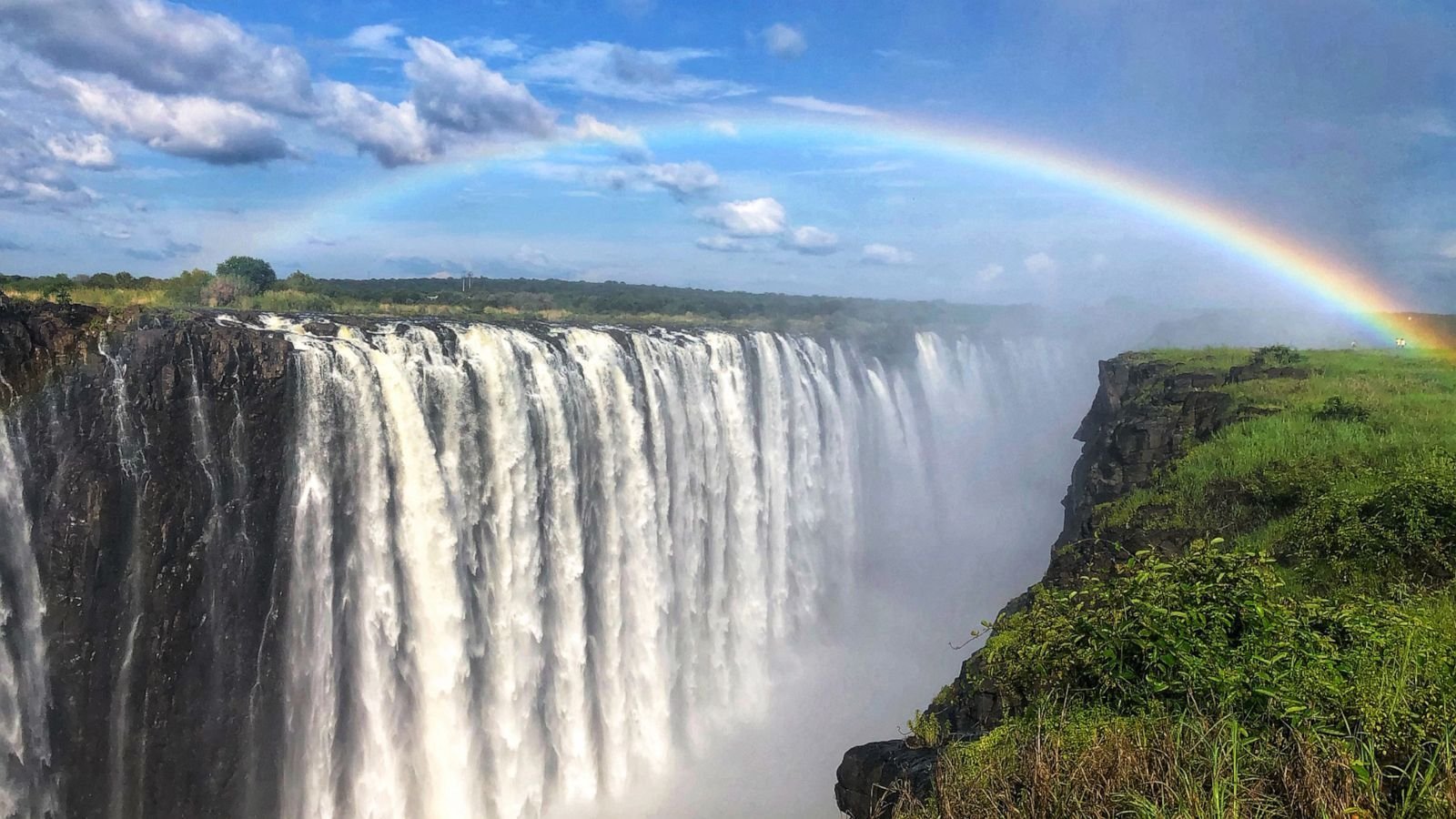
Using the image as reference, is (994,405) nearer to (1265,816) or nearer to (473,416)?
(473,416)

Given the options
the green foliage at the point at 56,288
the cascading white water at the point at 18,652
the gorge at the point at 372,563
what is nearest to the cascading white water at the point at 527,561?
the gorge at the point at 372,563

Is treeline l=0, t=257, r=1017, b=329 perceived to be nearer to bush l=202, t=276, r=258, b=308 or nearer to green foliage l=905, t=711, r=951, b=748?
bush l=202, t=276, r=258, b=308

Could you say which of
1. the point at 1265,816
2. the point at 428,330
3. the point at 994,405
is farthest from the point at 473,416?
the point at 994,405

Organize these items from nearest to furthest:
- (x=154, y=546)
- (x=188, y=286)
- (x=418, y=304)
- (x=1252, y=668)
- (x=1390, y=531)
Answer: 1. (x=1252, y=668)
2. (x=1390, y=531)
3. (x=154, y=546)
4. (x=188, y=286)
5. (x=418, y=304)

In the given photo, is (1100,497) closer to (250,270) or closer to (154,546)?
(154,546)

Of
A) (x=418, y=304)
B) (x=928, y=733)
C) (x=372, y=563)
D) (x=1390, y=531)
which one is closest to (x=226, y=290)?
(x=418, y=304)
